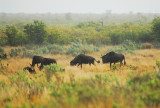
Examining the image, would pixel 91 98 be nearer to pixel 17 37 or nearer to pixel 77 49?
pixel 77 49

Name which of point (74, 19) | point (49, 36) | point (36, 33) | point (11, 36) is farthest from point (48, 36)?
point (74, 19)

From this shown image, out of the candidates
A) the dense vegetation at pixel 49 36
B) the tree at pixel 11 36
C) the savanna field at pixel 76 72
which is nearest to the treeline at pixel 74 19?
the dense vegetation at pixel 49 36

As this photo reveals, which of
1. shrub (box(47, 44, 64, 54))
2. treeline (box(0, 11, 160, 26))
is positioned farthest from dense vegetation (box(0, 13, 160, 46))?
treeline (box(0, 11, 160, 26))

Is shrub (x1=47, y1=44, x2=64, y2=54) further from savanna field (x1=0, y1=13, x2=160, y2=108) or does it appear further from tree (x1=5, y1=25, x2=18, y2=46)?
tree (x1=5, y1=25, x2=18, y2=46)

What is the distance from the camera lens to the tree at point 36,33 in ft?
80.0

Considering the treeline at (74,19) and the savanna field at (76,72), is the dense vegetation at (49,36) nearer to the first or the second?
the savanna field at (76,72)

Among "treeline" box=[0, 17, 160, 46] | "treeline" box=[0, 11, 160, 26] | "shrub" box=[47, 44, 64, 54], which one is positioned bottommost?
"shrub" box=[47, 44, 64, 54]

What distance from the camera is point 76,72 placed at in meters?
7.60

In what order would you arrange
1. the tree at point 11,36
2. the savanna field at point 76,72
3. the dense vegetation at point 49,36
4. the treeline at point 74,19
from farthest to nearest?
the treeline at point 74,19 → the dense vegetation at point 49,36 → the tree at point 11,36 → the savanna field at point 76,72

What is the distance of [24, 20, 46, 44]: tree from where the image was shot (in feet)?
80.0

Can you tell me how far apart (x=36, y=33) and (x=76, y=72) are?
730 inches

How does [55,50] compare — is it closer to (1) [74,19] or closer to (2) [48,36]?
(2) [48,36]

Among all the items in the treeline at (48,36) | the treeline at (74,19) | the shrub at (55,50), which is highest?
the treeline at (74,19)

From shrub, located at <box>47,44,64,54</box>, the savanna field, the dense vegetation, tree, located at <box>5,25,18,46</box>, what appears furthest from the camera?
the dense vegetation
